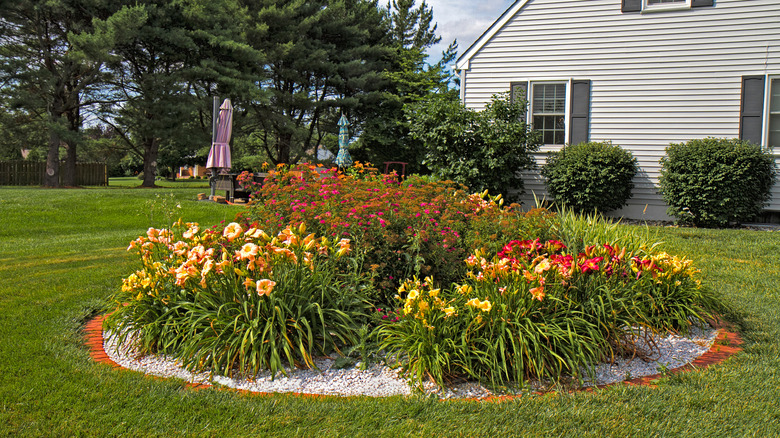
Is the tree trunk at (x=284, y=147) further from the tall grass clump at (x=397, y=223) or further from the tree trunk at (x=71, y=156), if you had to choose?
the tall grass clump at (x=397, y=223)

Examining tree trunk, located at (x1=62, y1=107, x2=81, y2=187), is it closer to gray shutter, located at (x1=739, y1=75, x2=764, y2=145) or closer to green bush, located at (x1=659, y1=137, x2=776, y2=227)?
Answer: green bush, located at (x1=659, y1=137, x2=776, y2=227)

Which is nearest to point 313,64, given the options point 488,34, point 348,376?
point 488,34

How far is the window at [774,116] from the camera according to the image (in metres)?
9.46

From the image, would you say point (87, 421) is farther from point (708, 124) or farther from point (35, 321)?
point (708, 124)

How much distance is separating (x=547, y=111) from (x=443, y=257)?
7.91 metres

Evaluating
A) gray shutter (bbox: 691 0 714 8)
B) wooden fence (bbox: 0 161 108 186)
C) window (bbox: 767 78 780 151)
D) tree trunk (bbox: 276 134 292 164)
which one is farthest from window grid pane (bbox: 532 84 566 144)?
wooden fence (bbox: 0 161 108 186)

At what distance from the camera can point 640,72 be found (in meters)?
10.2

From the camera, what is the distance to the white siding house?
952 cm

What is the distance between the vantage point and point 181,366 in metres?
3.04

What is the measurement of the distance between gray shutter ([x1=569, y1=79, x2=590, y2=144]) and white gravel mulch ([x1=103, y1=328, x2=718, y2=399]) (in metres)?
7.64

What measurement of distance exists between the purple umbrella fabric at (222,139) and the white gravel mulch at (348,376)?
11.3 metres

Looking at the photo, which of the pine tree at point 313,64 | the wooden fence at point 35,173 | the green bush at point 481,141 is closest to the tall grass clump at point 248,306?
the green bush at point 481,141

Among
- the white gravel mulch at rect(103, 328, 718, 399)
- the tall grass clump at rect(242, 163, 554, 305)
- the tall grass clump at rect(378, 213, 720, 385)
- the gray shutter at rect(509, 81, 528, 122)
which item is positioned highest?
the gray shutter at rect(509, 81, 528, 122)

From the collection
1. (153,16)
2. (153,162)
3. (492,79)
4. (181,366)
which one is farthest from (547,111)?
(153,162)
